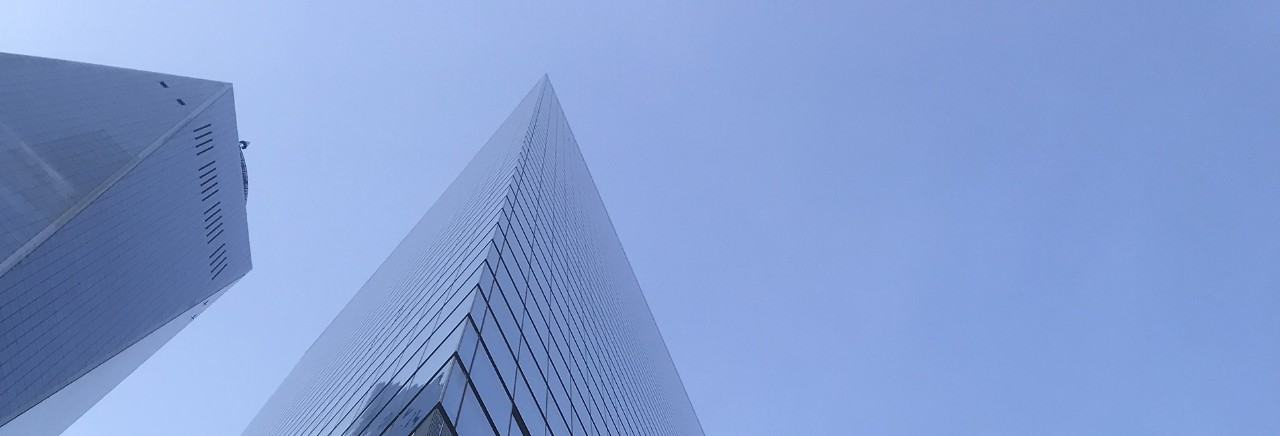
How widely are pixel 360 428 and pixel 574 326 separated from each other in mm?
12037

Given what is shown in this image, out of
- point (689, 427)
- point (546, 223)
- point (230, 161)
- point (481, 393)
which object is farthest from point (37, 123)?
point (689, 427)

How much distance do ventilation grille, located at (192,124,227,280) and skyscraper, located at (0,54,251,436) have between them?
0.20 m

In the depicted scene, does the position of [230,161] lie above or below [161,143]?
above

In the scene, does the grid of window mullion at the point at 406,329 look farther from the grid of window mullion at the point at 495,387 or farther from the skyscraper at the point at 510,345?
the grid of window mullion at the point at 495,387

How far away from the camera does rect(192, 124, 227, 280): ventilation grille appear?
66250 millimetres

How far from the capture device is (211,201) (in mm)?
69438

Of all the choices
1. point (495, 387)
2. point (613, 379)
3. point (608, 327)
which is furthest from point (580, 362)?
point (608, 327)

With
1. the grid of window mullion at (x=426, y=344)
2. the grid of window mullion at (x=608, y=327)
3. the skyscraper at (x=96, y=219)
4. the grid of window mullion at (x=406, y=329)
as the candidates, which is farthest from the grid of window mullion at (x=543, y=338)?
the skyscraper at (x=96, y=219)

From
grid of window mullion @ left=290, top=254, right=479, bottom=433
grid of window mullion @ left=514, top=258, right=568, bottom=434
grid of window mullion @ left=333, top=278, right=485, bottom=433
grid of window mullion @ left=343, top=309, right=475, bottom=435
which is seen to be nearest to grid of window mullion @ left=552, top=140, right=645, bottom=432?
grid of window mullion @ left=514, top=258, right=568, bottom=434

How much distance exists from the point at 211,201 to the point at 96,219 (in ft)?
77.0

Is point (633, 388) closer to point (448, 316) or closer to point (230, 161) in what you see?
point (448, 316)

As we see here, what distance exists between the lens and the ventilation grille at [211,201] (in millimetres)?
66250

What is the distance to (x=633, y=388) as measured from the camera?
38844mm

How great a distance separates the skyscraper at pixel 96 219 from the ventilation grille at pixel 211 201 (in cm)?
20
